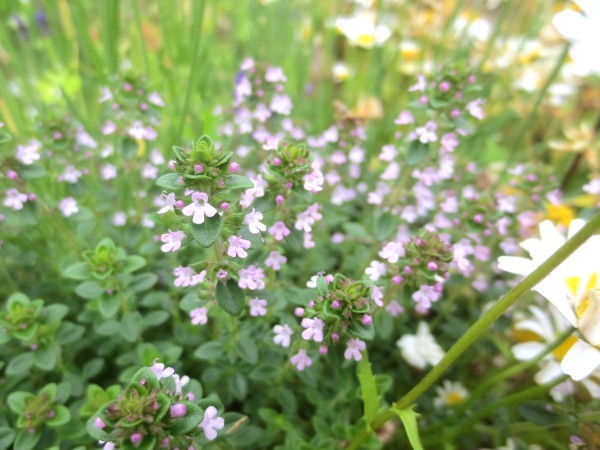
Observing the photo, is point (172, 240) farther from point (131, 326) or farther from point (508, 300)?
point (508, 300)

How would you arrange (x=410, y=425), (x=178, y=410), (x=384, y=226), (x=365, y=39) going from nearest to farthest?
1. (x=178, y=410)
2. (x=410, y=425)
3. (x=384, y=226)
4. (x=365, y=39)

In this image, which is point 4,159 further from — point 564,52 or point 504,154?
point 504,154

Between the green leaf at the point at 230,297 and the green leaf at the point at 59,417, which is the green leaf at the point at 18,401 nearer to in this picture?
the green leaf at the point at 59,417

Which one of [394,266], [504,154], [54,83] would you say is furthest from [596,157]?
[54,83]

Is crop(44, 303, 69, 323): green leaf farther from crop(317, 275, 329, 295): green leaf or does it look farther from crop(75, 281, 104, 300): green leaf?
crop(317, 275, 329, 295): green leaf

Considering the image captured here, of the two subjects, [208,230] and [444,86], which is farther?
[444,86]

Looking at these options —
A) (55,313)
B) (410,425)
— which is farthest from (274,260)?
(55,313)

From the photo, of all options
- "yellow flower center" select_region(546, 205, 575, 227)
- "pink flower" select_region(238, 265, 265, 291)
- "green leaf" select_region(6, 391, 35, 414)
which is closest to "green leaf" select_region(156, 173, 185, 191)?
"pink flower" select_region(238, 265, 265, 291)
